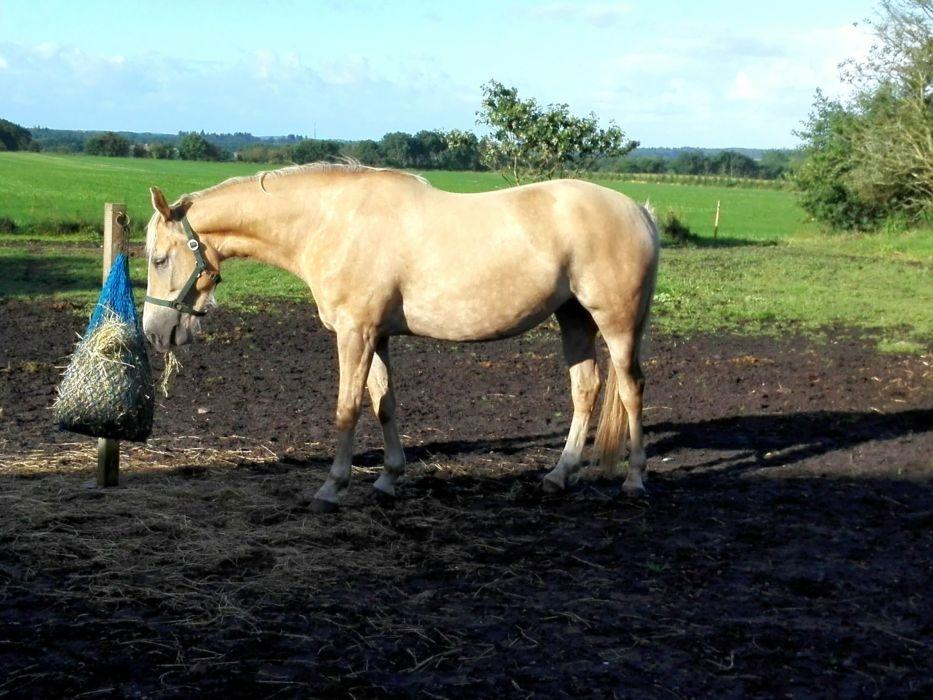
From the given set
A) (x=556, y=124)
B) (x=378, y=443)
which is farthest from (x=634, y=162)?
(x=378, y=443)

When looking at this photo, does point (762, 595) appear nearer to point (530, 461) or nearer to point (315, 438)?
point (530, 461)

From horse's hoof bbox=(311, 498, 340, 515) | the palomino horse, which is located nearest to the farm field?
horse's hoof bbox=(311, 498, 340, 515)

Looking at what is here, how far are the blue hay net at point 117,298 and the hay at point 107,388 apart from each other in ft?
0.13

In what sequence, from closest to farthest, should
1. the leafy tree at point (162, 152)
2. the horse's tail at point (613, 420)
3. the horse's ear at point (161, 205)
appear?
the horse's ear at point (161, 205) → the horse's tail at point (613, 420) → the leafy tree at point (162, 152)

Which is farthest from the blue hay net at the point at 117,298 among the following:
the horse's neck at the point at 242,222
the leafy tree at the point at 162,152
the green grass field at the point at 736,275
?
the leafy tree at the point at 162,152

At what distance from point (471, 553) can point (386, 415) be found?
1.42 m

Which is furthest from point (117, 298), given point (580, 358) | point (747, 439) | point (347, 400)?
point (747, 439)

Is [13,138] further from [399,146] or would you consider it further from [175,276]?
[175,276]

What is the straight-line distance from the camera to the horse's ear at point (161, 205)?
581cm

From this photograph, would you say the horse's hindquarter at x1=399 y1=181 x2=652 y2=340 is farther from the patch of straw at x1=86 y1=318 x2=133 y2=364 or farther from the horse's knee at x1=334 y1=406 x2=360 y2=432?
the patch of straw at x1=86 y1=318 x2=133 y2=364

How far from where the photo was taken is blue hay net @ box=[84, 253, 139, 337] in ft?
19.9

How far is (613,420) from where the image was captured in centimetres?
670

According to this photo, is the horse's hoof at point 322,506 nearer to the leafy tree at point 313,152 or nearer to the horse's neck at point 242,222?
the horse's neck at point 242,222

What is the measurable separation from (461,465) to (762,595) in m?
2.73
